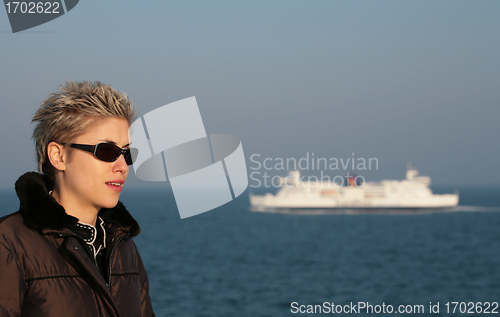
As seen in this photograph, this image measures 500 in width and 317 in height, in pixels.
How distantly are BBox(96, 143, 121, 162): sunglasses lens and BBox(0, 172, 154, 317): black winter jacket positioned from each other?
188 millimetres

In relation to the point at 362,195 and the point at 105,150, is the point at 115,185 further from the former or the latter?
the point at 362,195

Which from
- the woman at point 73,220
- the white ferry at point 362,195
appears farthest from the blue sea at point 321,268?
the woman at point 73,220

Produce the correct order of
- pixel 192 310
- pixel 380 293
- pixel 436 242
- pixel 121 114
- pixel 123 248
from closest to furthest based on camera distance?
pixel 121 114
pixel 123 248
pixel 192 310
pixel 380 293
pixel 436 242

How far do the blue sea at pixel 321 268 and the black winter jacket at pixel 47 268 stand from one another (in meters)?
21.5

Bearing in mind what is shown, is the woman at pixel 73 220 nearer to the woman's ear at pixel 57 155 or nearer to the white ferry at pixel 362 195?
the woman's ear at pixel 57 155

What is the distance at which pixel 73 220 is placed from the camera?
1.51 m

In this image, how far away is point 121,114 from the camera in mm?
1611

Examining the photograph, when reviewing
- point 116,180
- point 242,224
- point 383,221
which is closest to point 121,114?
point 116,180

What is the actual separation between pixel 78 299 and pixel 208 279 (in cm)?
3096

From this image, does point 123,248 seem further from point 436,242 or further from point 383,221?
point 383,221

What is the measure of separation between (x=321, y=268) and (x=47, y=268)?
1440 inches

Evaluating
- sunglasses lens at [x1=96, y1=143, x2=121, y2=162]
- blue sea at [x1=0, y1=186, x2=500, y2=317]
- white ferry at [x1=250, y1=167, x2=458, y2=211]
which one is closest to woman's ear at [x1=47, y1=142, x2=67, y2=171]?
sunglasses lens at [x1=96, y1=143, x2=121, y2=162]

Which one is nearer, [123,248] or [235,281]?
[123,248]

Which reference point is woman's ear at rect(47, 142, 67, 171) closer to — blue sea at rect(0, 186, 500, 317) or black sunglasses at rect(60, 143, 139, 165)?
black sunglasses at rect(60, 143, 139, 165)
